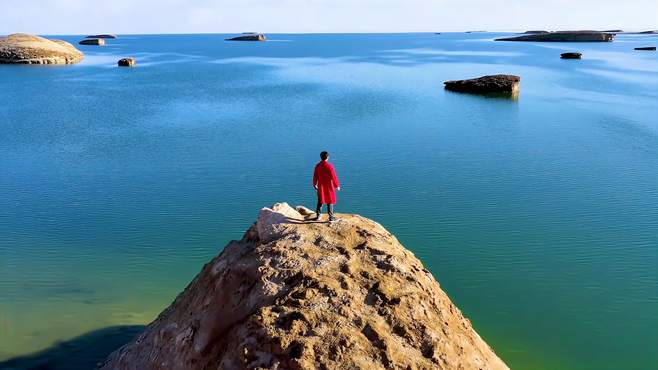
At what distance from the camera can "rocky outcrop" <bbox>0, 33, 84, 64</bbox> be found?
9612cm

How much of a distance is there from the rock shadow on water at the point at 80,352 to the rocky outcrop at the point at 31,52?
95810 millimetres

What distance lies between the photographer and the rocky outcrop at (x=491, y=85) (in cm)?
5888

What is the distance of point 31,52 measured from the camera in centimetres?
9725

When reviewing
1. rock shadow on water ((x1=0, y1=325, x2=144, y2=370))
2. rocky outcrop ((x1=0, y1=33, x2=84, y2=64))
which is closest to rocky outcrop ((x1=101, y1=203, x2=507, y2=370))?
rock shadow on water ((x1=0, y1=325, x2=144, y2=370))

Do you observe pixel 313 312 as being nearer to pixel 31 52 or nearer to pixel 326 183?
pixel 326 183

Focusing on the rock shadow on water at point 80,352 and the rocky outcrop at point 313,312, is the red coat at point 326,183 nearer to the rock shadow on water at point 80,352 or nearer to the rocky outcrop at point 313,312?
the rocky outcrop at point 313,312

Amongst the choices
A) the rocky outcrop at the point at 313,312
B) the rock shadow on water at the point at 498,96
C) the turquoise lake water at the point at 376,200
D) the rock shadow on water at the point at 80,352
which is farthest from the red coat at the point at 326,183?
the rock shadow on water at the point at 498,96

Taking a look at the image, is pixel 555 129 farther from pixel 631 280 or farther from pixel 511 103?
pixel 631 280

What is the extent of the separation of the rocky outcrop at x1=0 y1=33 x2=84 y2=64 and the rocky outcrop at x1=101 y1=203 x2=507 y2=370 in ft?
327

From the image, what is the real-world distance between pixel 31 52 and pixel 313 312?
104211 mm

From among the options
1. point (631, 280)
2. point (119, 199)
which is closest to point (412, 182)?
point (631, 280)

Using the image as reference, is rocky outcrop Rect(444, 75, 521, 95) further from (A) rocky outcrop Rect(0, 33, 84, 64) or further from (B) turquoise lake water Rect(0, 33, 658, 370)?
(A) rocky outcrop Rect(0, 33, 84, 64)

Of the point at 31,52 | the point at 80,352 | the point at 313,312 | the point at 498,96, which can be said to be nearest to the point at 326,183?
the point at 313,312

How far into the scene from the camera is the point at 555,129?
41500mm
